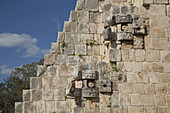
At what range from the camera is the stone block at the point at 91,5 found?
37.8 feet

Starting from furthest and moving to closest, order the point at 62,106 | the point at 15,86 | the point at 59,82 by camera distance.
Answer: the point at 15,86, the point at 59,82, the point at 62,106

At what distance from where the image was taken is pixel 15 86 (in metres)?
24.0

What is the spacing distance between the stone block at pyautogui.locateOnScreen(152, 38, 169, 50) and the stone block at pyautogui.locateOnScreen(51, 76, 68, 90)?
4.10 metres

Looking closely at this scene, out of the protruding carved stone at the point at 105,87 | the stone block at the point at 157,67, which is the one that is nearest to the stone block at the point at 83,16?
the protruding carved stone at the point at 105,87

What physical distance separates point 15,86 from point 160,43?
59.1ft

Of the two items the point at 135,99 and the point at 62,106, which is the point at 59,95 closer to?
the point at 62,106

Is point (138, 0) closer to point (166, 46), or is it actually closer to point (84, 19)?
point (166, 46)

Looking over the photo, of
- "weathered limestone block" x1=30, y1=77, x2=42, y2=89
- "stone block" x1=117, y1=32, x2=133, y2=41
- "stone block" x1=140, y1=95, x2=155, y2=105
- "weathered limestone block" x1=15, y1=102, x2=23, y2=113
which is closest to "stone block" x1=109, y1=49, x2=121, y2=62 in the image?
"stone block" x1=117, y1=32, x2=133, y2=41

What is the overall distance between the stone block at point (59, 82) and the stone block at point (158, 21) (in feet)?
14.0

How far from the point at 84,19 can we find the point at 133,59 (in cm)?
382

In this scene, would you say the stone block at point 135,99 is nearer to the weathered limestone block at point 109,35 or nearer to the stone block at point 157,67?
the stone block at point 157,67

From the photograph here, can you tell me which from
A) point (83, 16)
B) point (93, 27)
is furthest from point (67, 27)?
point (93, 27)

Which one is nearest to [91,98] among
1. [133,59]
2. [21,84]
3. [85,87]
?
[85,87]

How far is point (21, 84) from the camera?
23812mm
